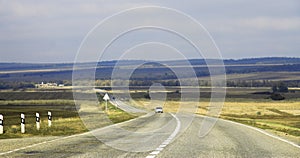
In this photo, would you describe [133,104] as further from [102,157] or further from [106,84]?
[102,157]

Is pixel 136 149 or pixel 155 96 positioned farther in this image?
pixel 155 96

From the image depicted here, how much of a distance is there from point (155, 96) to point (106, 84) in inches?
1024

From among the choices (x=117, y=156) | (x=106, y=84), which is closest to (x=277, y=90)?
(x=106, y=84)

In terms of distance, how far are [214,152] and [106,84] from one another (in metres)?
69.8

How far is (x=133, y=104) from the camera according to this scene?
102000mm

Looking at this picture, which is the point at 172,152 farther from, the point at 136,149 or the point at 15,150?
the point at 15,150

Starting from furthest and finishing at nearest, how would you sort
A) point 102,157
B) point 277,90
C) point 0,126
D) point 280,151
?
1. point 277,90
2. point 0,126
3. point 280,151
4. point 102,157

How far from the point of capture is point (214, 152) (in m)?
16.1

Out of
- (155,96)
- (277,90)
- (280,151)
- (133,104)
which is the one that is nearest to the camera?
(280,151)

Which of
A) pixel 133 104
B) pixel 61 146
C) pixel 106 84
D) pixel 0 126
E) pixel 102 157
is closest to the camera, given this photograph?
pixel 102 157

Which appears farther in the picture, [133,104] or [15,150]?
[133,104]

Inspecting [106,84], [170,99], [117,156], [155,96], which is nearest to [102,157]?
[117,156]

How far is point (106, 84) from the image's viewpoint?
3364 inches

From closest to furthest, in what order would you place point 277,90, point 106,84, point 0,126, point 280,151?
point 280,151 → point 0,126 → point 106,84 → point 277,90
